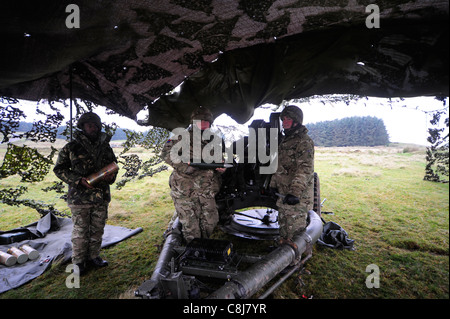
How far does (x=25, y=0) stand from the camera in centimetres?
155

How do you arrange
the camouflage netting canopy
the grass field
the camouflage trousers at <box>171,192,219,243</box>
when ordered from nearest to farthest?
the camouflage netting canopy → the grass field → the camouflage trousers at <box>171,192,219,243</box>

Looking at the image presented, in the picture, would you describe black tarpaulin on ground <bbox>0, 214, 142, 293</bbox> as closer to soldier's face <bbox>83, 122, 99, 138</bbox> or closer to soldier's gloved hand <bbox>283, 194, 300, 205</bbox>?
soldier's face <bbox>83, 122, 99, 138</bbox>

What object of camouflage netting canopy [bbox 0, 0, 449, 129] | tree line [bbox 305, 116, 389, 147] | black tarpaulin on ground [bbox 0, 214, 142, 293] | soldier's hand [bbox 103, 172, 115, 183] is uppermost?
camouflage netting canopy [bbox 0, 0, 449, 129]

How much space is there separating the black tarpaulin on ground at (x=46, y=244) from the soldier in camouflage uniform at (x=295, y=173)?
139 inches

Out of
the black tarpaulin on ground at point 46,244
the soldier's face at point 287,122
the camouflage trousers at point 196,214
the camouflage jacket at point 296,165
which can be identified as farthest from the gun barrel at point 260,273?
the black tarpaulin on ground at point 46,244

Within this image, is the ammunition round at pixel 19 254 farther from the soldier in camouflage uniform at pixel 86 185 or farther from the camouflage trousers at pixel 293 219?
the camouflage trousers at pixel 293 219

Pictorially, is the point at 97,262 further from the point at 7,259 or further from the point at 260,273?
the point at 260,273

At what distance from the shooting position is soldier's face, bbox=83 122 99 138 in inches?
141

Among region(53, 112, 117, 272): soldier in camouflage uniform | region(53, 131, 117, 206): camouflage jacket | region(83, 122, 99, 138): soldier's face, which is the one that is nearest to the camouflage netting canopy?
region(83, 122, 99, 138): soldier's face

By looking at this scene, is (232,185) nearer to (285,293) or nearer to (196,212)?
(196,212)

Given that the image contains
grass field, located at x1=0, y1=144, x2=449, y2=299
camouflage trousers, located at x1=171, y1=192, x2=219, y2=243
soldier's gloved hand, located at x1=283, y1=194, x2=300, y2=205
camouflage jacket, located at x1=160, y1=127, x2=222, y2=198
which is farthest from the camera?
camouflage jacket, located at x1=160, y1=127, x2=222, y2=198

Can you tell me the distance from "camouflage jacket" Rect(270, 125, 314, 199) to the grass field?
111 centimetres

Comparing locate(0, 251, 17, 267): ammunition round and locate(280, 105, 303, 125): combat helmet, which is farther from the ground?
locate(280, 105, 303, 125): combat helmet

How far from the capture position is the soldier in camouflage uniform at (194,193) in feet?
12.6
